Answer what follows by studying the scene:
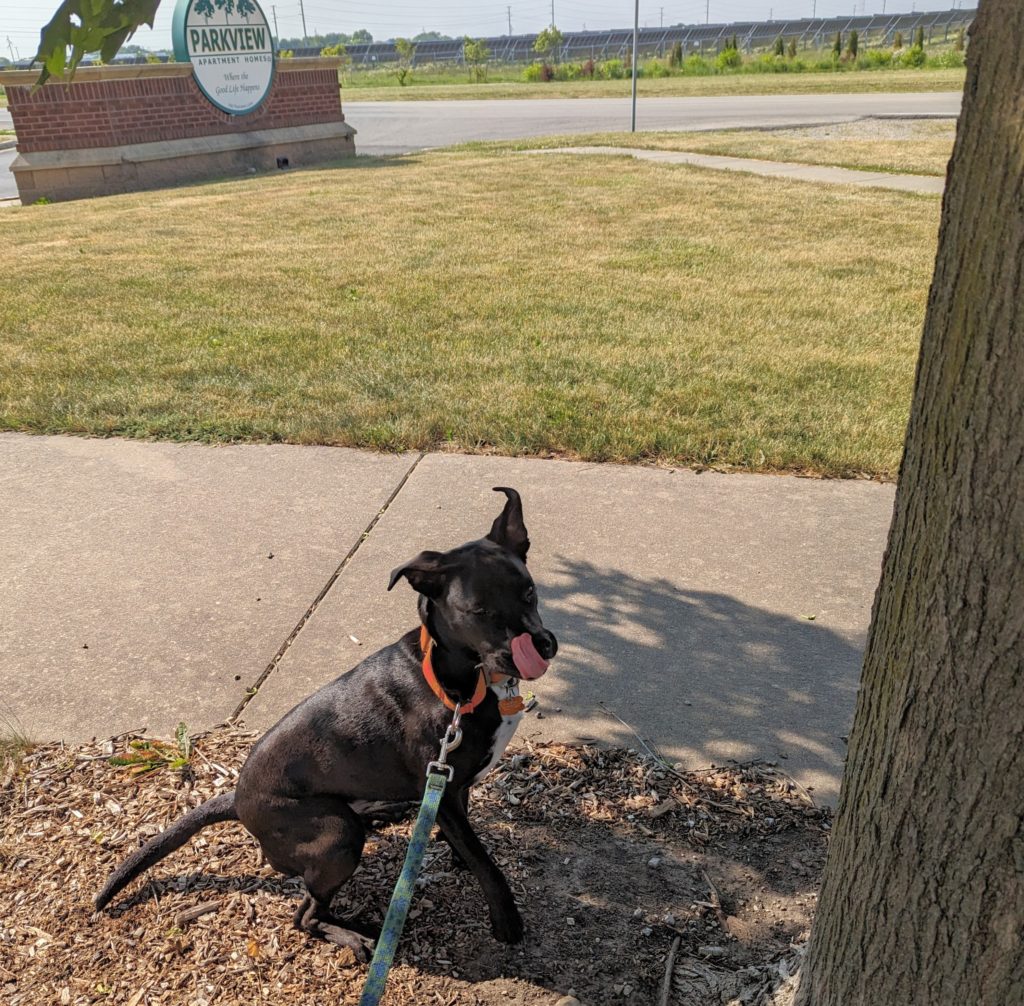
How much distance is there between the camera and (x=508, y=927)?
8.68ft

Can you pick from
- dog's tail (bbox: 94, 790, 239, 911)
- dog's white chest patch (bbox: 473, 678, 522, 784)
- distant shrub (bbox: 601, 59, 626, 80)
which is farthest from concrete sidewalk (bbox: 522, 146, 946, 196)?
distant shrub (bbox: 601, 59, 626, 80)

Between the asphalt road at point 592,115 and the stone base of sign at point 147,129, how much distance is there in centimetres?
262

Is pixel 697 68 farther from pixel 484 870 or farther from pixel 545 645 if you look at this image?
pixel 484 870

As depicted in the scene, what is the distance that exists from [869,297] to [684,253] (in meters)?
2.31

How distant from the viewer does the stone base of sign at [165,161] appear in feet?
52.4

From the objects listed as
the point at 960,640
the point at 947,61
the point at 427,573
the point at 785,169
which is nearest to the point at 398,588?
the point at 427,573

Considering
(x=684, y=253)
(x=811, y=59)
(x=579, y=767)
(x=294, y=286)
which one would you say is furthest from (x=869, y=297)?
(x=811, y=59)

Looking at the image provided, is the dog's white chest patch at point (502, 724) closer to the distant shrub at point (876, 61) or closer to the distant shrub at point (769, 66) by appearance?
the distant shrub at point (876, 61)

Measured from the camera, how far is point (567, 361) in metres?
7.00

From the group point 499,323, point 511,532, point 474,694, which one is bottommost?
point 499,323

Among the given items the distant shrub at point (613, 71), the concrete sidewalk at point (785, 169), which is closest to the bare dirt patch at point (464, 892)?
the concrete sidewalk at point (785, 169)

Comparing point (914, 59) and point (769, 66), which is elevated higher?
point (914, 59)

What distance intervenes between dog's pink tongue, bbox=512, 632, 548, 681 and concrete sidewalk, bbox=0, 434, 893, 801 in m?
0.98

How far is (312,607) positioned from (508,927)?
6.11ft
